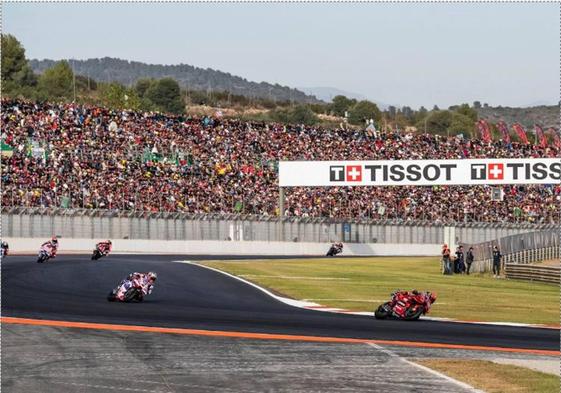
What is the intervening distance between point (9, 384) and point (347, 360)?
17.7 ft

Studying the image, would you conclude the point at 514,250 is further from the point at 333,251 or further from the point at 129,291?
the point at 129,291

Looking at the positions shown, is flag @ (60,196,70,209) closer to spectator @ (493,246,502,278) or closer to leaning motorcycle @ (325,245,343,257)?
leaning motorcycle @ (325,245,343,257)

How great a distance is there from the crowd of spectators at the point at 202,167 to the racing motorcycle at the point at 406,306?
111 feet

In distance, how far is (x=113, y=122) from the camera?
6975 centimetres

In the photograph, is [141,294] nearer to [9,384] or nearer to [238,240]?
[9,384]

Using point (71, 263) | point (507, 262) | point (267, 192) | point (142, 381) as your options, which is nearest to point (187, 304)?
point (142, 381)

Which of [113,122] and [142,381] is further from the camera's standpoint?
[113,122]

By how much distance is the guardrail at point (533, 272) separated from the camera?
45.8 meters

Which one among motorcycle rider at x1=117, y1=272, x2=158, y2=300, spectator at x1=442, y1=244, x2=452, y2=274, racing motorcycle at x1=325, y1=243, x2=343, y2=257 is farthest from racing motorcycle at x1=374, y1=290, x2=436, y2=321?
racing motorcycle at x1=325, y1=243, x2=343, y2=257

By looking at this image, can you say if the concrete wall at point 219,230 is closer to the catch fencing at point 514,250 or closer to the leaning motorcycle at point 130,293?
the catch fencing at point 514,250

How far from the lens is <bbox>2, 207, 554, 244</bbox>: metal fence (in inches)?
2180

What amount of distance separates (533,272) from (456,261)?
517 centimetres

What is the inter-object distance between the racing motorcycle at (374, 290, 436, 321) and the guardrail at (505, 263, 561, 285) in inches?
851

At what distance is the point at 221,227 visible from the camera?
6347 cm
